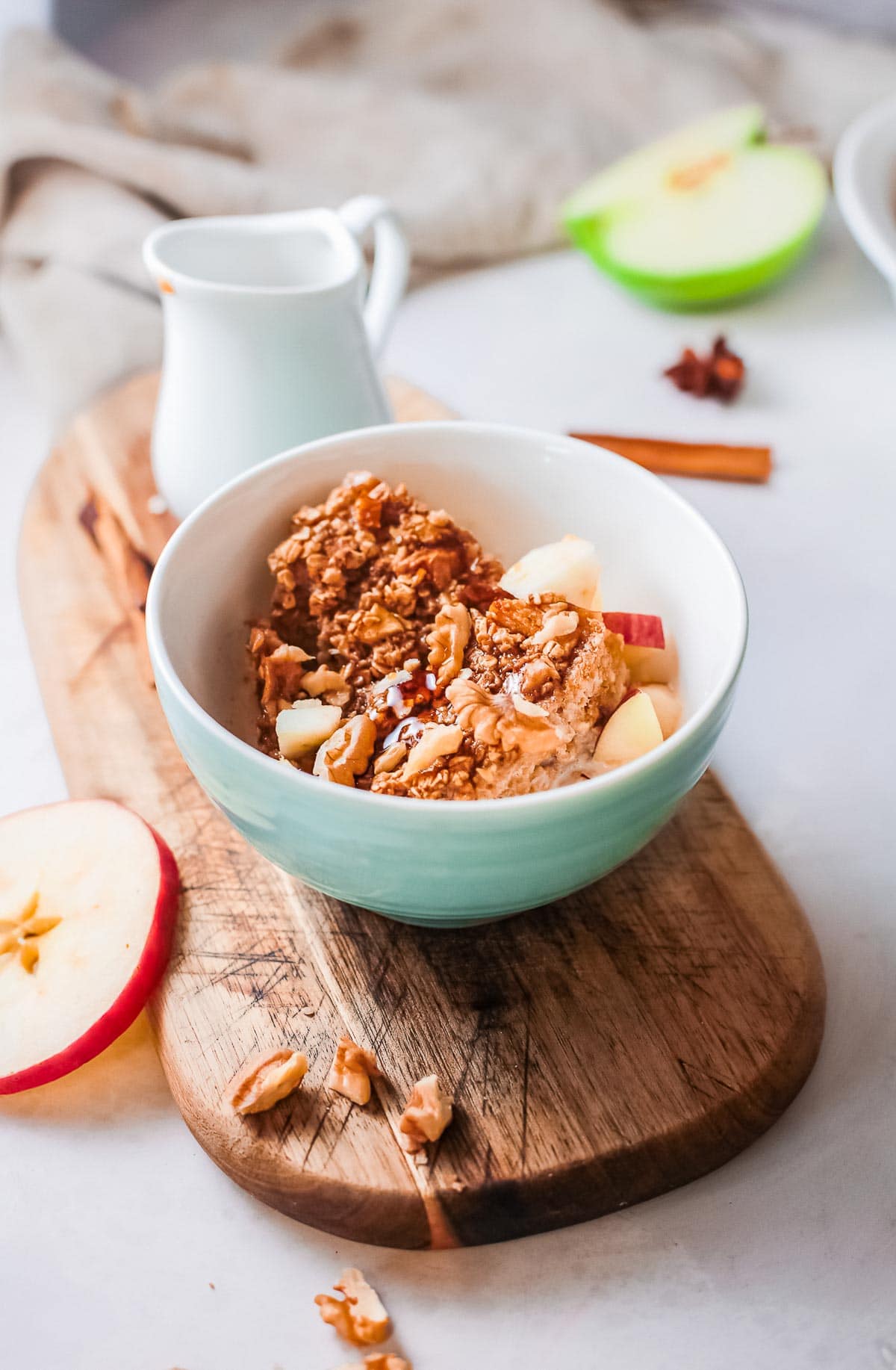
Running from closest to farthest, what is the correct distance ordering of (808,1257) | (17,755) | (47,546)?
(808,1257)
(17,755)
(47,546)

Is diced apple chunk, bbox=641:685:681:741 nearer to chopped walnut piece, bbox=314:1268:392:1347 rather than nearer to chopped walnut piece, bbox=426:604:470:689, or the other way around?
chopped walnut piece, bbox=426:604:470:689

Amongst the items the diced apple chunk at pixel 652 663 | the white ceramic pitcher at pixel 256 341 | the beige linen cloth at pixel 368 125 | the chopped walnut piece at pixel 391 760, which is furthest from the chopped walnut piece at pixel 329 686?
the beige linen cloth at pixel 368 125

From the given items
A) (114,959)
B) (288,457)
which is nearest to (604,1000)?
(114,959)

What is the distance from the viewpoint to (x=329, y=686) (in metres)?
0.87

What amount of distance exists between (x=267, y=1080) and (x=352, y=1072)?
0.05 m

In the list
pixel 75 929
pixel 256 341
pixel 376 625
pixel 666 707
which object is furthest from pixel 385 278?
pixel 75 929

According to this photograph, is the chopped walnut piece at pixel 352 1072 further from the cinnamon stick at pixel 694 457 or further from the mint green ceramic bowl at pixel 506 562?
the cinnamon stick at pixel 694 457

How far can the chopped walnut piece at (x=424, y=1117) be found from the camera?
726mm

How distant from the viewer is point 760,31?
222 cm

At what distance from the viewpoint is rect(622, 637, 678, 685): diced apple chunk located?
2.87 feet

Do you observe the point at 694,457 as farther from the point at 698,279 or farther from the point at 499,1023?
the point at 499,1023

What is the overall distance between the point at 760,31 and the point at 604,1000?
208cm

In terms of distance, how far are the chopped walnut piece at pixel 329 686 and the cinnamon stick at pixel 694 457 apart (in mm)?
611

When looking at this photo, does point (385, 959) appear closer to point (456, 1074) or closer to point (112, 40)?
point (456, 1074)
